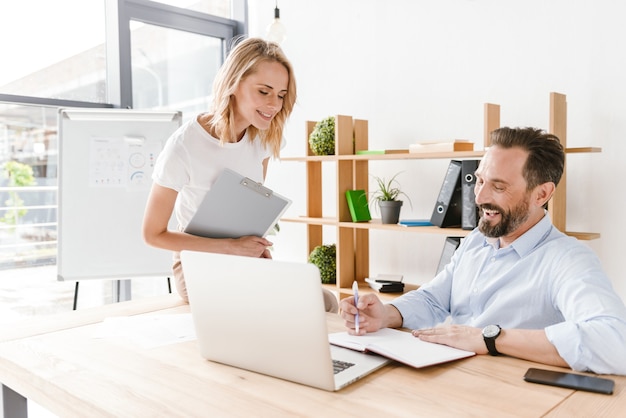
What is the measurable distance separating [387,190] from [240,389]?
230 cm

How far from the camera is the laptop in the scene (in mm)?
1078

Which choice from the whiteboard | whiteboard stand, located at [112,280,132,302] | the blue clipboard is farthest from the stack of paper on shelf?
whiteboard stand, located at [112,280,132,302]

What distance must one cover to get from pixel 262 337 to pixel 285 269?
0.55 ft

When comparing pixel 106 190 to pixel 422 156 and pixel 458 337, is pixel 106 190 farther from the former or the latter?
pixel 458 337

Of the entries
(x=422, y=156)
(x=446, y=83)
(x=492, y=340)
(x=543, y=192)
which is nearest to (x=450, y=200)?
(x=422, y=156)

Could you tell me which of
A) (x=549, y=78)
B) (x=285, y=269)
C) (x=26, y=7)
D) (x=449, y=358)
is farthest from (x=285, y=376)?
(x=26, y=7)

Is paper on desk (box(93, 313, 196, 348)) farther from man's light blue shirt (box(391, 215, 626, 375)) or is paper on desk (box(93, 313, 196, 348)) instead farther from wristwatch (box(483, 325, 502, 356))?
wristwatch (box(483, 325, 502, 356))

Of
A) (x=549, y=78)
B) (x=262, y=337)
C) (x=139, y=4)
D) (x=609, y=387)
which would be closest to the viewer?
(x=609, y=387)

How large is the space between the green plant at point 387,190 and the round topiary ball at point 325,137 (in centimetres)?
32

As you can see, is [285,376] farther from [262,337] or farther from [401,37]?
Answer: [401,37]

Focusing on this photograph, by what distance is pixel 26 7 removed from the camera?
10.8 feet

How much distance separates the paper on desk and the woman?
0.23 meters

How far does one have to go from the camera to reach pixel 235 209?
5.82 feet

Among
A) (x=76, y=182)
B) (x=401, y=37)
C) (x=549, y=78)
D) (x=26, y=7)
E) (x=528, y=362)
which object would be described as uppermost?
(x=26, y=7)
